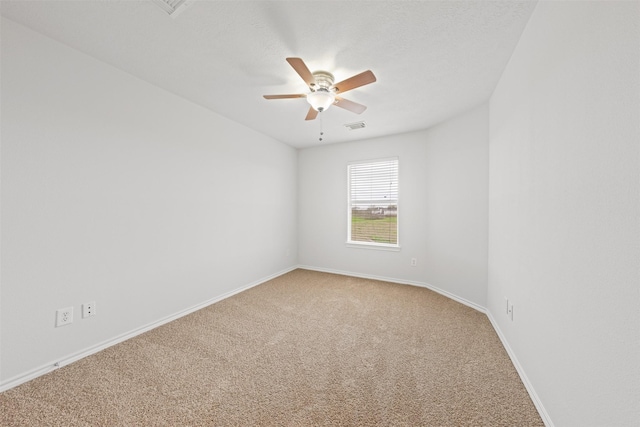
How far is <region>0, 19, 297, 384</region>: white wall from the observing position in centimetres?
163

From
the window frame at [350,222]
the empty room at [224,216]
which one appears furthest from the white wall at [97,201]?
the window frame at [350,222]

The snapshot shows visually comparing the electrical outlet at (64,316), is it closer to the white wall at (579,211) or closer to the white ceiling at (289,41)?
the white ceiling at (289,41)

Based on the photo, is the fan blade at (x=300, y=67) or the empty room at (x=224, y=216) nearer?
the empty room at (x=224, y=216)

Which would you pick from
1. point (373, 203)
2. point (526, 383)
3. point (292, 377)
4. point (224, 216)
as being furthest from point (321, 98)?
point (526, 383)

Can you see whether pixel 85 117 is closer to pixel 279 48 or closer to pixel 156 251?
pixel 156 251

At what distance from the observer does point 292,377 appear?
1718 millimetres

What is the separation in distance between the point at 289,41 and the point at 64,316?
9.00ft

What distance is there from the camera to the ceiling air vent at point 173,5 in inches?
56.4

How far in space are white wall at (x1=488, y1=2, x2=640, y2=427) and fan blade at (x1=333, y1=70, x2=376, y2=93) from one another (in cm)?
102

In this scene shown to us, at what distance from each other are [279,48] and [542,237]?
224 cm

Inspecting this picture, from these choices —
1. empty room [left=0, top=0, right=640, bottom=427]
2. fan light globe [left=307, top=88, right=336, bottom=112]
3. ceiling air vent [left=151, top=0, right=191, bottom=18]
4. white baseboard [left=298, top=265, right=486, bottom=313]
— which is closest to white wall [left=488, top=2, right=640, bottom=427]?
empty room [left=0, top=0, right=640, bottom=427]

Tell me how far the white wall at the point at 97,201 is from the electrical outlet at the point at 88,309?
0.15ft

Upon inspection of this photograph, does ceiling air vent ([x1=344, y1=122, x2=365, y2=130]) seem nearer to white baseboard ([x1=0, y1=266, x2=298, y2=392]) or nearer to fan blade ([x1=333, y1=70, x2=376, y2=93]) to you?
fan blade ([x1=333, y1=70, x2=376, y2=93])

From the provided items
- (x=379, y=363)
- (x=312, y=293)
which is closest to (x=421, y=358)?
(x=379, y=363)
